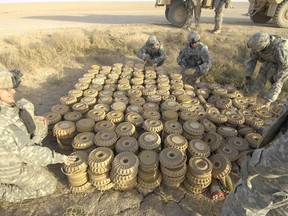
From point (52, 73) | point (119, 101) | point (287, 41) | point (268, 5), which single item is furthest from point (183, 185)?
point (268, 5)

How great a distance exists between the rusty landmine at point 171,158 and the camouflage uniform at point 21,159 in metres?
1.32

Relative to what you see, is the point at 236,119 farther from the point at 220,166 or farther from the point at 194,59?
the point at 194,59

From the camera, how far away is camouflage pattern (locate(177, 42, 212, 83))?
5.59 m

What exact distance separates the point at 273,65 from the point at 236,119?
1943 mm

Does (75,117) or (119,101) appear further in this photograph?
(119,101)

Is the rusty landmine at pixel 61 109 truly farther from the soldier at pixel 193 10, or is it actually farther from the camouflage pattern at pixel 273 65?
the soldier at pixel 193 10

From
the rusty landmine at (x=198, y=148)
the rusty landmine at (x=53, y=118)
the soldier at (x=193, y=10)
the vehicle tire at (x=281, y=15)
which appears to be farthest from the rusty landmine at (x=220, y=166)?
the vehicle tire at (x=281, y=15)

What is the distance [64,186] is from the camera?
3.09 meters

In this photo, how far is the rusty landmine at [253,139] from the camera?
11.2ft

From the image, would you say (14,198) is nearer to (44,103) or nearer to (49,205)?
(49,205)

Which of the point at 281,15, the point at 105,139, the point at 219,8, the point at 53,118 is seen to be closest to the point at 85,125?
the point at 105,139

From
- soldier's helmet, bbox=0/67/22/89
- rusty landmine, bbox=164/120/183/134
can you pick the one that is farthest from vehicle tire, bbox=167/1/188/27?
soldier's helmet, bbox=0/67/22/89

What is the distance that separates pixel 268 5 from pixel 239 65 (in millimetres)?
4743

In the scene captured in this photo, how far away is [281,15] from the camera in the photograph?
9.16 metres
